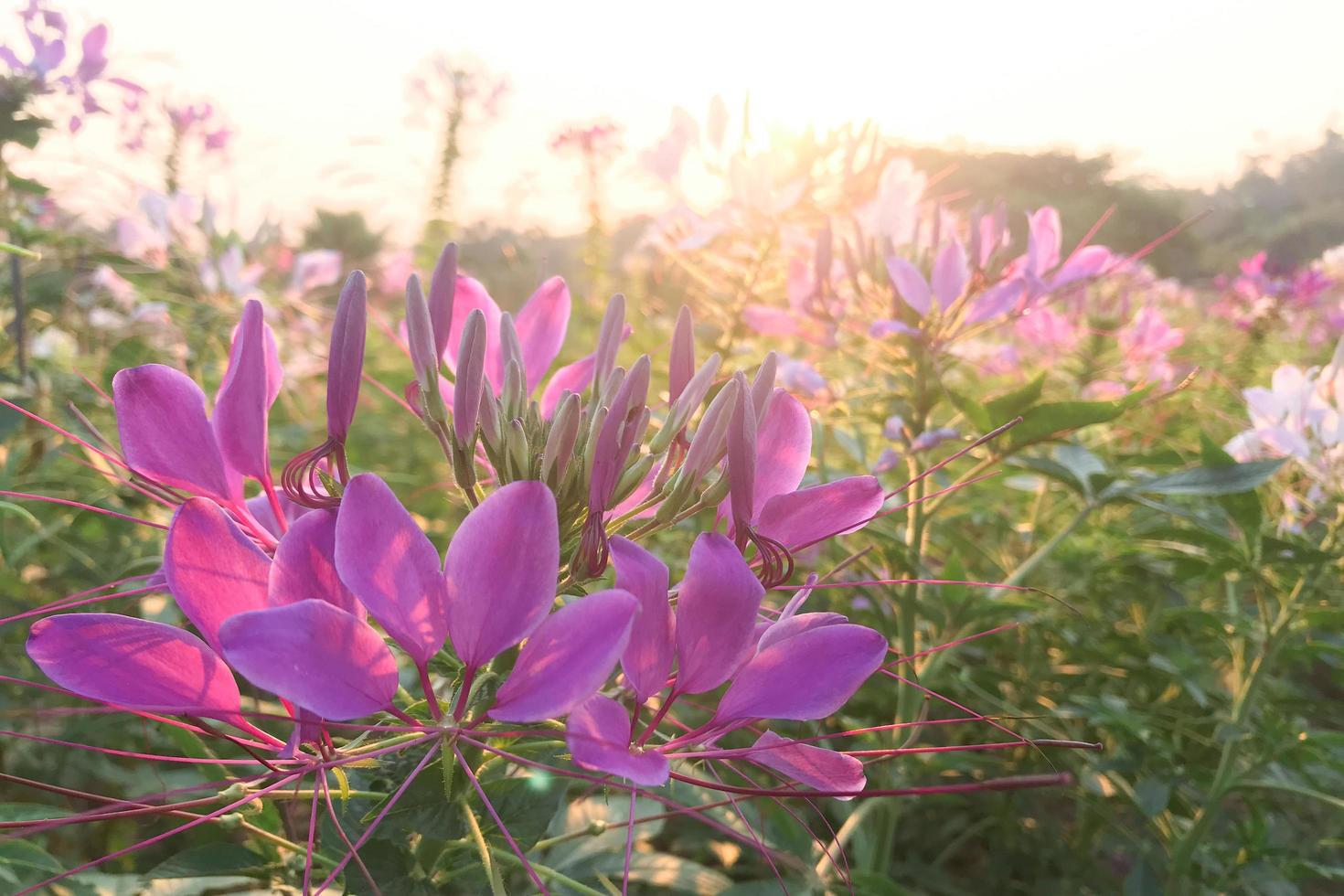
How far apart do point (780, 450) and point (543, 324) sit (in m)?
0.30

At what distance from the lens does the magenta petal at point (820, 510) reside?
25.3 inches

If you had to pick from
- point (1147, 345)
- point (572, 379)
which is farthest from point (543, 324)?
point (1147, 345)

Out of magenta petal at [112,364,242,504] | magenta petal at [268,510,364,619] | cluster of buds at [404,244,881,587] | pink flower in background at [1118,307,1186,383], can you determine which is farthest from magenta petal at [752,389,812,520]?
pink flower in background at [1118,307,1186,383]

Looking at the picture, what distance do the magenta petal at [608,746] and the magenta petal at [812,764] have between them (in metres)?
0.09

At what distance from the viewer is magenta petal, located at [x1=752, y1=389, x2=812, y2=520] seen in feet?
2.16

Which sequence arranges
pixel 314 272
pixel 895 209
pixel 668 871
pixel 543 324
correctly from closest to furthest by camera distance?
1. pixel 543 324
2. pixel 668 871
3. pixel 895 209
4. pixel 314 272

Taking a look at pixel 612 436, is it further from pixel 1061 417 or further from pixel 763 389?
pixel 1061 417

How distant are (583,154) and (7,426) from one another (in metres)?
2.51

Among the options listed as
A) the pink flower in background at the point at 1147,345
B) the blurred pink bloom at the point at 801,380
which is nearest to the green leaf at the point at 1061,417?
the blurred pink bloom at the point at 801,380

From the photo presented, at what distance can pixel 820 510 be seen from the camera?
0.65 metres

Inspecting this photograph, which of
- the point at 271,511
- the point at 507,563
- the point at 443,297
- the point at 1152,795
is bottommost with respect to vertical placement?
the point at 1152,795

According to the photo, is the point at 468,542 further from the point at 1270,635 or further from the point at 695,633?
the point at 1270,635

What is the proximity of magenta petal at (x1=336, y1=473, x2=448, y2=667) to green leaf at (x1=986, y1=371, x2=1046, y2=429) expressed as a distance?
0.88 m

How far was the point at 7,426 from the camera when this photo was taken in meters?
1.24
